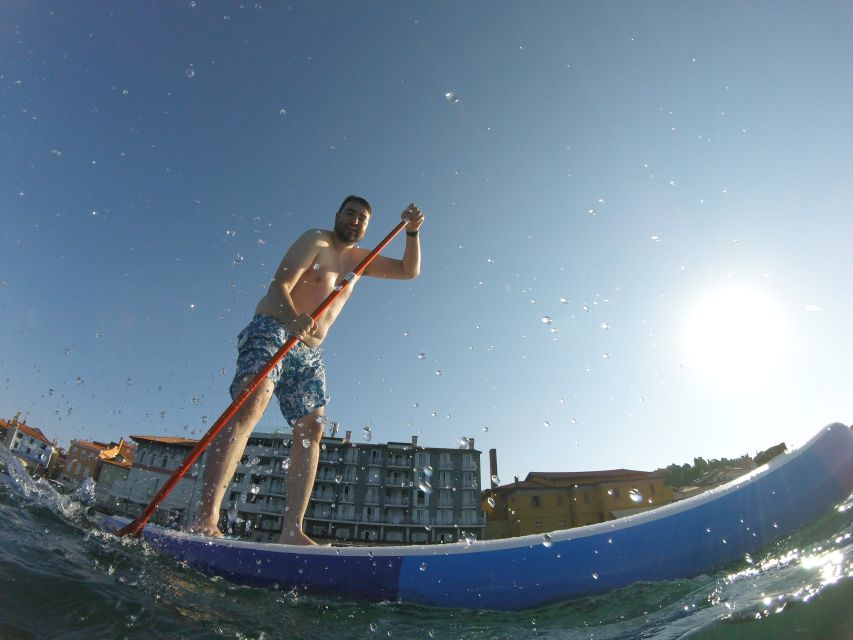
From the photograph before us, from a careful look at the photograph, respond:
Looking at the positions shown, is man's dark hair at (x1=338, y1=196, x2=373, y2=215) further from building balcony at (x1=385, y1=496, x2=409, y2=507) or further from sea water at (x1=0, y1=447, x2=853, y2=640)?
building balcony at (x1=385, y1=496, x2=409, y2=507)

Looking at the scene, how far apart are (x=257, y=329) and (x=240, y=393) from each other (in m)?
0.53

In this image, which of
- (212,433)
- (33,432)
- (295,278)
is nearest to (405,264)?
(295,278)

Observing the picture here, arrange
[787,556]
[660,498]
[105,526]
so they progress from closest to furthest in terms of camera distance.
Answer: [787,556] → [105,526] → [660,498]

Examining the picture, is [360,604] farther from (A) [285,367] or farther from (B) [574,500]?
(B) [574,500]

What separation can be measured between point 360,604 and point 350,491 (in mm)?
46584

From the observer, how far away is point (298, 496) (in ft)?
11.3

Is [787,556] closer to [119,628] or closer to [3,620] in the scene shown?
[119,628]

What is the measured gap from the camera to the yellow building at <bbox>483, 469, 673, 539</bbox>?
120ft

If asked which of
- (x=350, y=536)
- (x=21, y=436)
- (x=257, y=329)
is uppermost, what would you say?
(x=21, y=436)

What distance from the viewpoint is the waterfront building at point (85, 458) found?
5175cm

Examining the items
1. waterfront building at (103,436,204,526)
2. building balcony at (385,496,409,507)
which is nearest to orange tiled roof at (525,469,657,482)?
building balcony at (385,496,409,507)

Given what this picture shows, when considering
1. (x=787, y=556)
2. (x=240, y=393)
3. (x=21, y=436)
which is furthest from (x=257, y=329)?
(x=21, y=436)

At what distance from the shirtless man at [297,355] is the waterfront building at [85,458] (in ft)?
201

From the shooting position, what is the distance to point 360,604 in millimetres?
2170
